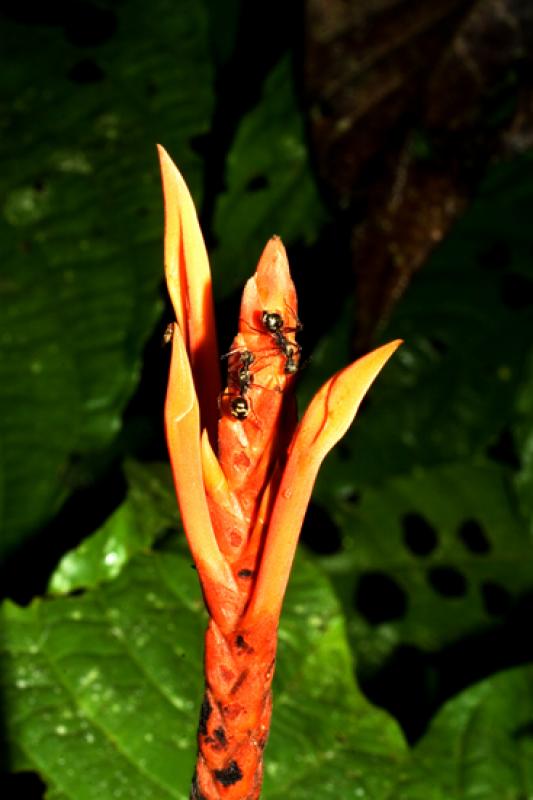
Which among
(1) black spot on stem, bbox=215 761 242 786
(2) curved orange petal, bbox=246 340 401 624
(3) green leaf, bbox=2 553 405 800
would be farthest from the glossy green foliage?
(2) curved orange petal, bbox=246 340 401 624

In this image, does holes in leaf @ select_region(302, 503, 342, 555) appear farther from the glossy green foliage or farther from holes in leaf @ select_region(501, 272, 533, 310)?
holes in leaf @ select_region(501, 272, 533, 310)

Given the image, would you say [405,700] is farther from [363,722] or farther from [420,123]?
[420,123]

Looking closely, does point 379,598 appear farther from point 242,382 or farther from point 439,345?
point 242,382

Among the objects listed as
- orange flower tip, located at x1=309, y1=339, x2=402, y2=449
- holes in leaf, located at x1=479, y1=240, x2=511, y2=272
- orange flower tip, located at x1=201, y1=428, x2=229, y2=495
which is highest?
orange flower tip, located at x1=309, y1=339, x2=402, y2=449

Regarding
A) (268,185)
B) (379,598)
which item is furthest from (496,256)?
(379,598)

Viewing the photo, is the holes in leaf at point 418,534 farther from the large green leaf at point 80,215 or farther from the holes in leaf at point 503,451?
the large green leaf at point 80,215

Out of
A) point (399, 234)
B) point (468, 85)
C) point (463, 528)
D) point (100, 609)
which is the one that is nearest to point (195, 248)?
point (100, 609)
